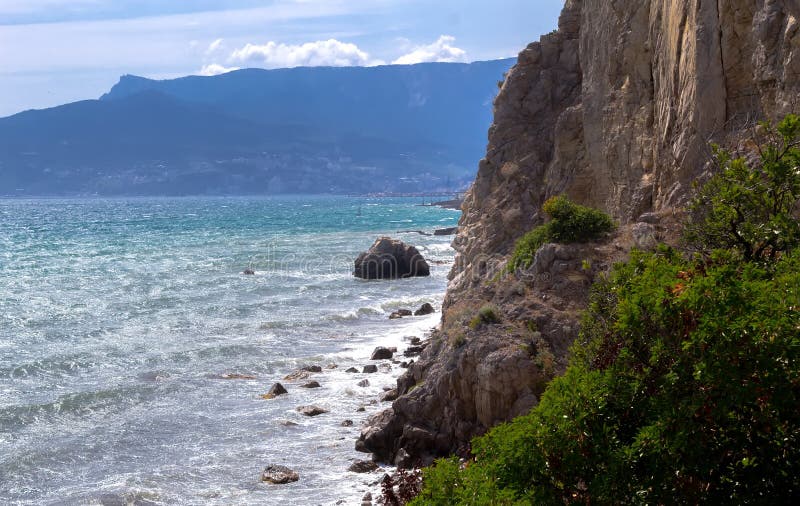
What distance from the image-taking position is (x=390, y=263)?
4600cm

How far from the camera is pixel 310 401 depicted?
809 inches

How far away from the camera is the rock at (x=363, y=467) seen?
15344mm

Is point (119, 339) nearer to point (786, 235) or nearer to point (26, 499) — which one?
point (26, 499)

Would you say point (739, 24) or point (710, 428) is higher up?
point (739, 24)

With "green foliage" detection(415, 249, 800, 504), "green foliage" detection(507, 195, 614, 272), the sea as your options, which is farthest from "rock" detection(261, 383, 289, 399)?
"green foliage" detection(415, 249, 800, 504)

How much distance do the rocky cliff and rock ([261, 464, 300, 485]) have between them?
1.68 metres

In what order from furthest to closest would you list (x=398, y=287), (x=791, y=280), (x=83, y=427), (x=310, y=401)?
(x=398, y=287) → (x=310, y=401) → (x=83, y=427) → (x=791, y=280)

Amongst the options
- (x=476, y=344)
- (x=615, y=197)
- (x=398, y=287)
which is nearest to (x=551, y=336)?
(x=476, y=344)

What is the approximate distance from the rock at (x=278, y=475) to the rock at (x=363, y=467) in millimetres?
1066

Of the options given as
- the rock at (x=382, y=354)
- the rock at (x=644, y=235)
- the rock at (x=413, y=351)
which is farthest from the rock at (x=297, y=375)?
the rock at (x=644, y=235)

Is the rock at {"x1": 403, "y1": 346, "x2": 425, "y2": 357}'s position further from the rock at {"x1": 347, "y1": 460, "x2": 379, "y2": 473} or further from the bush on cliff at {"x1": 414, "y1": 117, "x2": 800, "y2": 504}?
the bush on cliff at {"x1": 414, "y1": 117, "x2": 800, "y2": 504}

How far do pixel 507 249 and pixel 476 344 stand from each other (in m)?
10.6

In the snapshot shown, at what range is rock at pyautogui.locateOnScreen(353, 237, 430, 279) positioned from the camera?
45906 millimetres

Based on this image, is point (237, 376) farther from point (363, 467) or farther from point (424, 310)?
point (424, 310)
